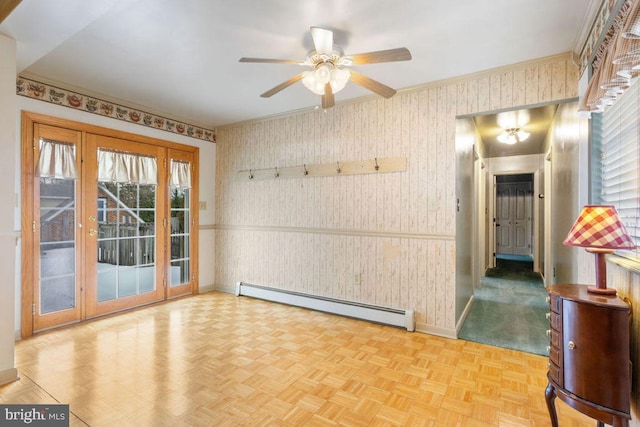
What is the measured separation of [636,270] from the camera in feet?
4.56

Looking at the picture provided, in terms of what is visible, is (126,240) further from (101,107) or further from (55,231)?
(101,107)

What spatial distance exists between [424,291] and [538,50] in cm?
230

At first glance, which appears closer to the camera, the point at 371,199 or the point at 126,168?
the point at 371,199

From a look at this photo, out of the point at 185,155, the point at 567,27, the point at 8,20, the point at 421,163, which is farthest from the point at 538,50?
the point at 185,155

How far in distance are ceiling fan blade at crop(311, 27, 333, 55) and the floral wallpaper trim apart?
288 cm

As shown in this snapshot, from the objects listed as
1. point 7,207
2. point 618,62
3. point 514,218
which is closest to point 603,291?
point 618,62

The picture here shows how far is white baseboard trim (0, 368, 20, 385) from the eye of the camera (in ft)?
7.10

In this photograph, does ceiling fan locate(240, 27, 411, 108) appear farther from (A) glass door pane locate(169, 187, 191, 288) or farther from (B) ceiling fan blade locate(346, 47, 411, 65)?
(A) glass door pane locate(169, 187, 191, 288)

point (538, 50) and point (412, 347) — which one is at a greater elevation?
point (538, 50)

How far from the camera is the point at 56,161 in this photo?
3.20 metres

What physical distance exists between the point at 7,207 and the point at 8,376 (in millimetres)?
1187

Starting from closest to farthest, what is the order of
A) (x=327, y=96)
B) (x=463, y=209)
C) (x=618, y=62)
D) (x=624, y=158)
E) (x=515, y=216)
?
(x=618, y=62)
(x=624, y=158)
(x=327, y=96)
(x=463, y=209)
(x=515, y=216)

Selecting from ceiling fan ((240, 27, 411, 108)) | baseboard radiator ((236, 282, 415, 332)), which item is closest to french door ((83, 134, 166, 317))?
baseboard radiator ((236, 282, 415, 332))

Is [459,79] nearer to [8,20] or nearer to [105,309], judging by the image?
[8,20]
